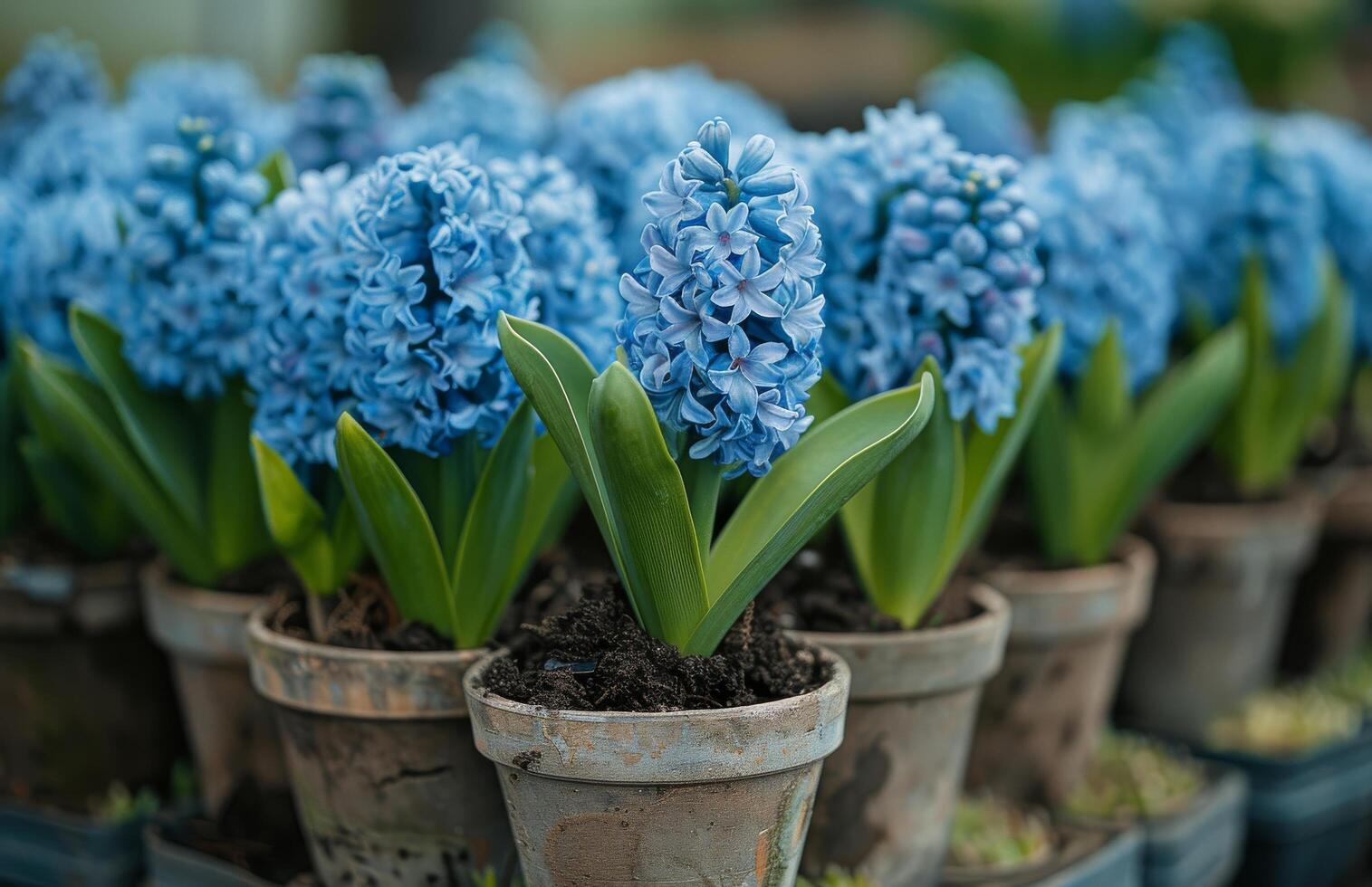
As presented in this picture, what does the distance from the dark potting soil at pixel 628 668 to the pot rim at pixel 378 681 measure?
104mm

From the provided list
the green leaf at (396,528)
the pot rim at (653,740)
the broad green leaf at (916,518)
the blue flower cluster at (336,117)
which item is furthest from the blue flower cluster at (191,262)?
the broad green leaf at (916,518)

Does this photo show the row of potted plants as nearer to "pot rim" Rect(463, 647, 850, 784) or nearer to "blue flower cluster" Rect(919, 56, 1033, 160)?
"pot rim" Rect(463, 647, 850, 784)

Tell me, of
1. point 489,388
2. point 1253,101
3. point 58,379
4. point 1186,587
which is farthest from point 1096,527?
point 1253,101

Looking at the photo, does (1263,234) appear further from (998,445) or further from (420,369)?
(420,369)

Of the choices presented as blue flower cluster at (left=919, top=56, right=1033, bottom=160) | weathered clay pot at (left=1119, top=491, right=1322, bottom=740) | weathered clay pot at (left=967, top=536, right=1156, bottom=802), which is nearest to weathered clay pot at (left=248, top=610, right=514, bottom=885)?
weathered clay pot at (left=967, top=536, right=1156, bottom=802)

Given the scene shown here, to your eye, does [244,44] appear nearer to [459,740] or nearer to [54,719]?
[54,719]

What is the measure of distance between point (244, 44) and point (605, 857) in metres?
6.35

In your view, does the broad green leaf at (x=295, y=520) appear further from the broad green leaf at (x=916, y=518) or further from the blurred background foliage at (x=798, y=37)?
the blurred background foliage at (x=798, y=37)

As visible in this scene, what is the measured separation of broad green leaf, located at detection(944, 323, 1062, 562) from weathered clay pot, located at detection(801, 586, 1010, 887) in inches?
5.4

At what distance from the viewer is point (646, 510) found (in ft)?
4.84

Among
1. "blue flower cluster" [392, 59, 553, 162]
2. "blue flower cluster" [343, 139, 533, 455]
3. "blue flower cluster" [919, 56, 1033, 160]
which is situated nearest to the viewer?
"blue flower cluster" [343, 139, 533, 455]

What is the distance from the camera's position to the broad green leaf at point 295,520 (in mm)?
1715

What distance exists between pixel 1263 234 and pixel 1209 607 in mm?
758

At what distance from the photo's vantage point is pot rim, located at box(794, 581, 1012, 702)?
1828mm
